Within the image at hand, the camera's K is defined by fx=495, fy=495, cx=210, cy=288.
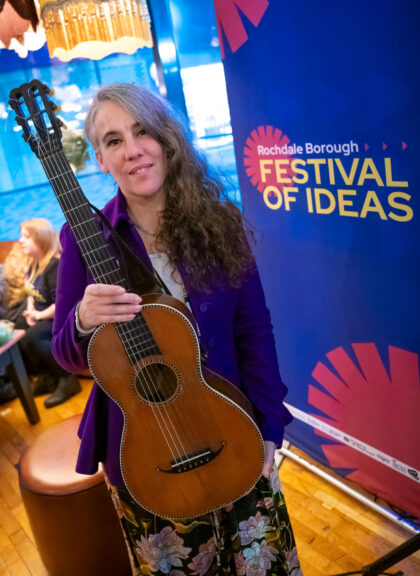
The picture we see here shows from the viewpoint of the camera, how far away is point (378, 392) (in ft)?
6.73

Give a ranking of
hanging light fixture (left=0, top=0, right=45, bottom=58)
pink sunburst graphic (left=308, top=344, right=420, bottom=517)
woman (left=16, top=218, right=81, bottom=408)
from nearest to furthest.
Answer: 1. pink sunburst graphic (left=308, top=344, right=420, bottom=517)
2. hanging light fixture (left=0, top=0, right=45, bottom=58)
3. woman (left=16, top=218, right=81, bottom=408)

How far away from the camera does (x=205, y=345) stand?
4.16 ft

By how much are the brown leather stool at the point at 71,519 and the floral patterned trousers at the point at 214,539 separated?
0.70m

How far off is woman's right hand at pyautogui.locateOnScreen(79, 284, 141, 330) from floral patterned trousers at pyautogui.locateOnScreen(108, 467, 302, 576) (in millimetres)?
549

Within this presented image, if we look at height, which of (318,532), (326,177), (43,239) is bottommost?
(318,532)

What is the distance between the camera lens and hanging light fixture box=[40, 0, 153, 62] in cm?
219

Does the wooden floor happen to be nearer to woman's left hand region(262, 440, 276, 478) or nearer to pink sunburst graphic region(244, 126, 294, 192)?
woman's left hand region(262, 440, 276, 478)

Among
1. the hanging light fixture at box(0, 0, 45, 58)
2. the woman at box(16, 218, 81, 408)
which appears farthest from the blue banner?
the woman at box(16, 218, 81, 408)

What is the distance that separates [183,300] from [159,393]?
9.5 inches

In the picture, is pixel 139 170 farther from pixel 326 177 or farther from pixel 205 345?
pixel 326 177

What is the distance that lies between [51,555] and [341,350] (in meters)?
1.53

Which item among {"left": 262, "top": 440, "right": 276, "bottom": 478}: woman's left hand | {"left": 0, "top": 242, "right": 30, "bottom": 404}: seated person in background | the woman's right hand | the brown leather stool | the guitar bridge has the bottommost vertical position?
the brown leather stool

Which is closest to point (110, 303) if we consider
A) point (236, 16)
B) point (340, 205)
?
point (340, 205)

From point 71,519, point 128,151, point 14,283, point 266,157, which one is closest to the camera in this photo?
point 128,151
